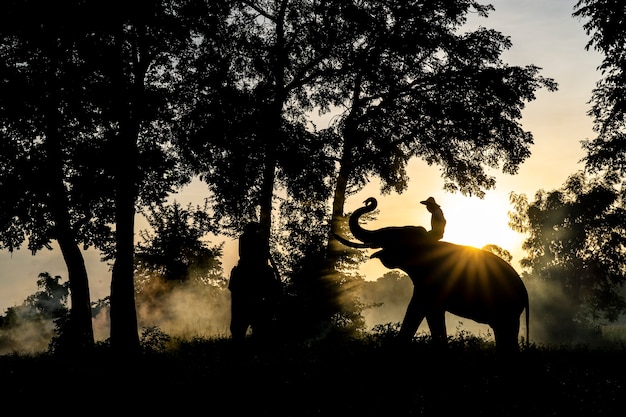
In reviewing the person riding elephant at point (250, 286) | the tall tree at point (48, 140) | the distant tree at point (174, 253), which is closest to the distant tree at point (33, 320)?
the distant tree at point (174, 253)

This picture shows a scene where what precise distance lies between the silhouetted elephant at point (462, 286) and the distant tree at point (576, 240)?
38.7 meters

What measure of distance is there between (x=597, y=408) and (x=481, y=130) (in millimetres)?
15269

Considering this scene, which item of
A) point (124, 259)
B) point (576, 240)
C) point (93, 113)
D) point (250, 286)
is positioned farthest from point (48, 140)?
point (576, 240)

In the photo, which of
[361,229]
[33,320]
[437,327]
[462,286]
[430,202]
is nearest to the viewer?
[462,286]

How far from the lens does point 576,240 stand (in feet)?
157

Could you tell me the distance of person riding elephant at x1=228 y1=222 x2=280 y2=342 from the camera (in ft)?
35.0

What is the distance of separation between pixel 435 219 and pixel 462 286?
1244mm

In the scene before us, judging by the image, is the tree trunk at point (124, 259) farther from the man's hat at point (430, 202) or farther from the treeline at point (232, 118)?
the man's hat at point (430, 202)

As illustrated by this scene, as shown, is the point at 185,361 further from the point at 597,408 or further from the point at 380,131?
the point at 380,131

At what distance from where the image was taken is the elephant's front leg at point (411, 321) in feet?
24.6

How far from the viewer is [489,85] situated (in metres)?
19.8

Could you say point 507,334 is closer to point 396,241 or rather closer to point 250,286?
point 396,241

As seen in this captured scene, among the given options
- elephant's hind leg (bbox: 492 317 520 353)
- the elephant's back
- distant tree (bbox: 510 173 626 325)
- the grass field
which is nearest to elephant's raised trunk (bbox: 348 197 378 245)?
the elephant's back

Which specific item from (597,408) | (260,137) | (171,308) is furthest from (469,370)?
(171,308)
